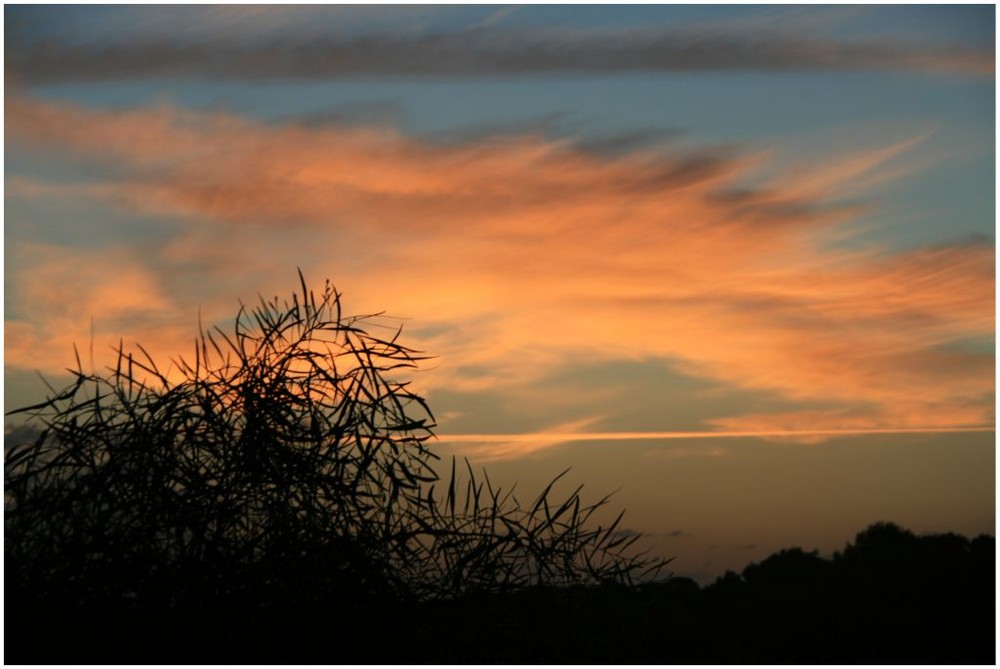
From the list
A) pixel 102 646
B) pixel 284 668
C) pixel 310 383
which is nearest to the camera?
pixel 284 668

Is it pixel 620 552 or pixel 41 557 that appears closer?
pixel 41 557

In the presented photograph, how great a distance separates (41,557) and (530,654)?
2806mm

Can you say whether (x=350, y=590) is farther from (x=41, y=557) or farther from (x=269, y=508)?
(x=41, y=557)

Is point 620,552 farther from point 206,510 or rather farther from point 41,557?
point 41,557

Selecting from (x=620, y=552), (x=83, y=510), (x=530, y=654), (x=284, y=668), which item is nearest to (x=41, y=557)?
(x=83, y=510)

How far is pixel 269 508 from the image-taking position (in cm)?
673

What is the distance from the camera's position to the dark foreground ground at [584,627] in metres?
6.30

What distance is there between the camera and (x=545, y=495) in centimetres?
726

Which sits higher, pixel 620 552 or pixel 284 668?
pixel 620 552

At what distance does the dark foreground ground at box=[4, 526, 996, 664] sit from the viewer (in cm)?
630

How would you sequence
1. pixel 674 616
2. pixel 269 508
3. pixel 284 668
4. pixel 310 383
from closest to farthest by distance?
pixel 284 668
pixel 269 508
pixel 310 383
pixel 674 616

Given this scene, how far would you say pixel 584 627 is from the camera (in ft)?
23.3

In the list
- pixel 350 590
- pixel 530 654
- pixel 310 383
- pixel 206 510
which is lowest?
pixel 530 654

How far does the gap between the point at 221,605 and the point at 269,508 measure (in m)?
0.62
